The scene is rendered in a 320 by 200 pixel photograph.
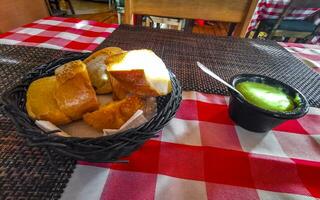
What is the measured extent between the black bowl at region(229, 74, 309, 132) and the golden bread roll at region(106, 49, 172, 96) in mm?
162

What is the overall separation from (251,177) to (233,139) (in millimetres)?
Answer: 90

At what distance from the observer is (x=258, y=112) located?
370 mm

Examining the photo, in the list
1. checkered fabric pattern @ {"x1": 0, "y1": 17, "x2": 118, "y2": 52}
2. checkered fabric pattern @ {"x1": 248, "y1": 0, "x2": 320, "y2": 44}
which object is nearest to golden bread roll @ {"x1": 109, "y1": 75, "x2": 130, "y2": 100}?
checkered fabric pattern @ {"x1": 0, "y1": 17, "x2": 118, "y2": 52}

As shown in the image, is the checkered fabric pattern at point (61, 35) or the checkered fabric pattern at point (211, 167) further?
the checkered fabric pattern at point (61, 35)

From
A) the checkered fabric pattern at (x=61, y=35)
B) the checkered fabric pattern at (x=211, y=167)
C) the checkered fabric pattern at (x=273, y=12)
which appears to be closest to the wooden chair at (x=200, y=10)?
the checkered fabric pattern at (x=273, y=12)

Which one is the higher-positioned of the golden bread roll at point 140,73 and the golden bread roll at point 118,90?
the golden bread roll at point 140,73

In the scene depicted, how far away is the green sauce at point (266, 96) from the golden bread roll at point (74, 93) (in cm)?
33

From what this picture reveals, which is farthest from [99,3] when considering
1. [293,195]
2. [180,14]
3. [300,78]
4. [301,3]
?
[293,195]

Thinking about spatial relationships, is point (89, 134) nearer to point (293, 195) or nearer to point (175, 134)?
point (175, 134)

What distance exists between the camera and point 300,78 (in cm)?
66

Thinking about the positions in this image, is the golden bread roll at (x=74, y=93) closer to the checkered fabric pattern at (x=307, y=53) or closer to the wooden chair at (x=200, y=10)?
the checkered fabric pattern at (x=307, y=53)

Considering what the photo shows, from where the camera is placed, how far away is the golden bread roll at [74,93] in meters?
0.33

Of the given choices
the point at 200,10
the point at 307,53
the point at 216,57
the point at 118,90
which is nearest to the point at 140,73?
the point at 118,90

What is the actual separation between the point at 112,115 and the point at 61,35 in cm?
68
